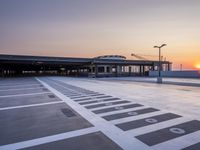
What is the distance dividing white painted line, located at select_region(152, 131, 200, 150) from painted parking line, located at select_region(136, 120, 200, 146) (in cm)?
15

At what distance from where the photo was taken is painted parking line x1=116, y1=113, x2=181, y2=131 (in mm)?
5809

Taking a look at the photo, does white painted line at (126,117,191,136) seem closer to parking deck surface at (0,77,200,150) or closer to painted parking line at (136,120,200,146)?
parking deck surface at (0,77,200,150)

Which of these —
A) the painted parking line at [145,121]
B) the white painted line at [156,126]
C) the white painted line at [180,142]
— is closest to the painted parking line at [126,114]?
the painted parking line at [145,121]

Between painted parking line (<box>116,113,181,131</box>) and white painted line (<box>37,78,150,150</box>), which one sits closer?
white painted line (<box>37,78,150,150</box>)

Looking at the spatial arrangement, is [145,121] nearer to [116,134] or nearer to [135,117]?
[135,117]

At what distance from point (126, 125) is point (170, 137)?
4.84 ft

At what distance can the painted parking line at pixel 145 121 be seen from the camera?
229 inches

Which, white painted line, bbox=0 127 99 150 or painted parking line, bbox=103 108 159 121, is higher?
white painted line, bbox=0 127 99 150

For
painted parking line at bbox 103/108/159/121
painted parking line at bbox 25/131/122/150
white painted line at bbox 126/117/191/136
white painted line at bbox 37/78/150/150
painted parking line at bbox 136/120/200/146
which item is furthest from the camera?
painted parking line at bbox 103/108/159/121

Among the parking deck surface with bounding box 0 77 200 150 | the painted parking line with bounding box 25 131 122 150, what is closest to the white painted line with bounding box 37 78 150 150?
the parking deck surface with bounding box 0 77 200 150

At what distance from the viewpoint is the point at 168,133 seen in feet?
→ 17.0

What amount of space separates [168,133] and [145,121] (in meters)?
1.23

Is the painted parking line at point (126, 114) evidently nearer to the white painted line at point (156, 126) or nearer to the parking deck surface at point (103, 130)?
the parking deck surface at point (103, 130)

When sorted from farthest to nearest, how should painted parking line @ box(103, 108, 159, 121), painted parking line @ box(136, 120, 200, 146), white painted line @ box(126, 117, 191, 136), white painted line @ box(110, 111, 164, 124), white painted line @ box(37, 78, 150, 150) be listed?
painted parking line @ box(103, 108, 159, 121), white painted line @ box(110, 111, 164, 124), white painted line @ box(126, 117, 191, 136), painted parking line @ box(136, 120, 200, 146), white painted line @ box(37, 78, 150, 150)
